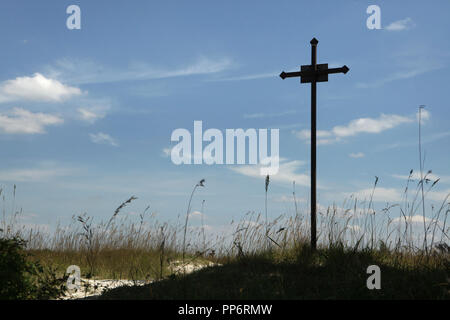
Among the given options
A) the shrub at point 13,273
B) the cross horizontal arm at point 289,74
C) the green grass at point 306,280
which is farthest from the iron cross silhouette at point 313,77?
the shrub at point 13,273

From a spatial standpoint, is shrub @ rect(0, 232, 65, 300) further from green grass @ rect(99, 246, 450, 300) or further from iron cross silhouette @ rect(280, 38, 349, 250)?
iron cross silhouette @ rect(280, 38, 349, 250)

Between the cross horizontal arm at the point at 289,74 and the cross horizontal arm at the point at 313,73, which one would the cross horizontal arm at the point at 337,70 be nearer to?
the cross horizontal arm at the point at 313,73

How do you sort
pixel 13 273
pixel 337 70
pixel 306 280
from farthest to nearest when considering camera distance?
1. pixel 337 70
2. pixel 306 280
3. pixel 13 273

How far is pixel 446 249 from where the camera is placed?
7.79 m

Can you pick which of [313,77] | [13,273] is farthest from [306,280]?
[313,77]

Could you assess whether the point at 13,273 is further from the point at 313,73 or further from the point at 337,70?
the point at 337,70

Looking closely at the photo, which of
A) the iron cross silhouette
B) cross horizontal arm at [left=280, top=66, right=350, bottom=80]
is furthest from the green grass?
cross horizontal arm at [left=280, top=66, right=350, bottom=80]

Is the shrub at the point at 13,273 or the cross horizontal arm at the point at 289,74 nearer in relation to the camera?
the shrub at the point at 13,273

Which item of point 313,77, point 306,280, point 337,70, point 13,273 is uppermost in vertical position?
point 337,70

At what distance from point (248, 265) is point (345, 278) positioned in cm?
152

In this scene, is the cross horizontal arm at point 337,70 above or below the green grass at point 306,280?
above

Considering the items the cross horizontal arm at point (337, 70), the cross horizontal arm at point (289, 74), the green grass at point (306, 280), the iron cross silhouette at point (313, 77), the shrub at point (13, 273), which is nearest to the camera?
the shrub at point (13, 273)

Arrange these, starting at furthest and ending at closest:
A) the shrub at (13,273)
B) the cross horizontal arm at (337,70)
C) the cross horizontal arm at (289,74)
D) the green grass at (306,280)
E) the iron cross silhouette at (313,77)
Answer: the cross horizontal arm at (289,74)
the cross horizontal arm at (337,70)
the iron cross silhouette at (313,77)
the green grass at (306,280)
the shrub at (13,273)

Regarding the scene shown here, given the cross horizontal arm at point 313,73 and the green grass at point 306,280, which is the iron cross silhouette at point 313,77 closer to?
the cross horizontal arm at point 313,73
